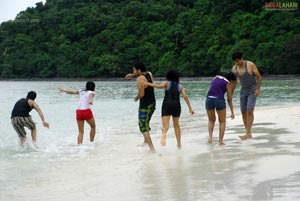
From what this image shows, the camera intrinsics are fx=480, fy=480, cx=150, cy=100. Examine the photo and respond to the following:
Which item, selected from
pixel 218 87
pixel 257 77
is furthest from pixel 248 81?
pixel 218 87

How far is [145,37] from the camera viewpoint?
10700 cm

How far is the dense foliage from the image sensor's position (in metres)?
82.2

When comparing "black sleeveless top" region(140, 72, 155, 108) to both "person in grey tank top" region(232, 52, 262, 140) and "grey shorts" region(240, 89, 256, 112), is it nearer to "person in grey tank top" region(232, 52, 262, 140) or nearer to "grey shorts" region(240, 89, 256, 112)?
"person in grey tank top" region(232, 52, 262, 140)

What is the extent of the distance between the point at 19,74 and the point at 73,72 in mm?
17477

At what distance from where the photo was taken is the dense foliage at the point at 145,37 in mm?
82188

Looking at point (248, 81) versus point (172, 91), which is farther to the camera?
point (248, 81)

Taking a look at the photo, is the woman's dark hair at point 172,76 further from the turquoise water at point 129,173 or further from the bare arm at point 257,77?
the bare arm at point 257,77

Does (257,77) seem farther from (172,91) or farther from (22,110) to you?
(22,110)

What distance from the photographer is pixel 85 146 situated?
31.6 ft

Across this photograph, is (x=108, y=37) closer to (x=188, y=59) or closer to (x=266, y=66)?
(x=188, y=59)

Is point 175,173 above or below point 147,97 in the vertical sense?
below

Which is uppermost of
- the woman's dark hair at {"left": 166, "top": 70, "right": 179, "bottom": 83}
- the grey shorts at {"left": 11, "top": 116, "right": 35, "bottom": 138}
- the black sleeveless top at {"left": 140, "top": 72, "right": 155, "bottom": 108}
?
the woman's dark hair at {"left": 166, "top": 70, "right": 179, "bottom": 83}

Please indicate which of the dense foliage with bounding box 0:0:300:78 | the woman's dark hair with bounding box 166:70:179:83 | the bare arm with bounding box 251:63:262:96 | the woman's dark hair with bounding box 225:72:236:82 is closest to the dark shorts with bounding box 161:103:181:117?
the woman's dark hair with bounding box 166:70:179:83

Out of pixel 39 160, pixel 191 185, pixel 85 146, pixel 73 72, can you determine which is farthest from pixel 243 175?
pixel 73 72
